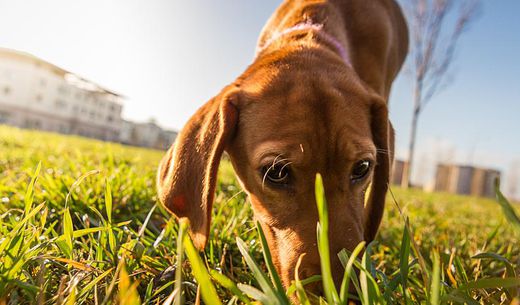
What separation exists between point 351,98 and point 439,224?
8.70ft

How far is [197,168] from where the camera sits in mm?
2080

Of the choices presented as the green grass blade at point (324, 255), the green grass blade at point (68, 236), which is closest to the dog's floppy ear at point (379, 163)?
the green grass blade at point (324, 255)

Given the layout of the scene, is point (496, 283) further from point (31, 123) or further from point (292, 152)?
point (31, 123)

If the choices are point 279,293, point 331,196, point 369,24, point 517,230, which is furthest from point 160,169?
point 369,24

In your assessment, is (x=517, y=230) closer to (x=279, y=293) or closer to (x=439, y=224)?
(x=279, y=293)

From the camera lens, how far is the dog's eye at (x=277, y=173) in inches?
81.7

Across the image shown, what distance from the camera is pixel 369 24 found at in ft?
13.8

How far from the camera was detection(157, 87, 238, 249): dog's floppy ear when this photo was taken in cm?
198

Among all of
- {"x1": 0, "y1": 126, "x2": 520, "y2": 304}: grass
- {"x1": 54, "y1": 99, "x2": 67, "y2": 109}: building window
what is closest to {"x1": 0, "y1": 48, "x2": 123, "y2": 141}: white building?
{"x1": 54, "y1": 99, "x2": 67, "y2": 109}: building window

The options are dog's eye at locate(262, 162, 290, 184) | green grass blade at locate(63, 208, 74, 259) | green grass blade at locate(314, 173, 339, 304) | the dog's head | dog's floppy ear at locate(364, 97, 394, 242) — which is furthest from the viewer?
dog's floppy ear at locate(364, 97, 394, 242)

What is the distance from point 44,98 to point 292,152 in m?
80.7

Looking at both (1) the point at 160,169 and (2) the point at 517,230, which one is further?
(1) the point at 160,169

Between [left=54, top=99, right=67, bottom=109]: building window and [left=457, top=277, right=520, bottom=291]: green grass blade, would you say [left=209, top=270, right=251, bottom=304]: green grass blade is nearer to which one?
[left=457, top=277, right=520, bottom=291]: green grass blade

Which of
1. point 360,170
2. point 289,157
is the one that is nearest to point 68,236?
point 289,157
